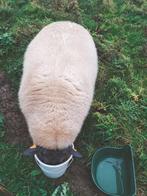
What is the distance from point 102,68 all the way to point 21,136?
7.08 ft

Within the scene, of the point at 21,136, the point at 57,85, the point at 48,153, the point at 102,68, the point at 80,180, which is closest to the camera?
the point at 48,153

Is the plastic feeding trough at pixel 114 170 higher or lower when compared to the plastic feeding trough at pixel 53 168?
lower

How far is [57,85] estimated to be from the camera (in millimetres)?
5746

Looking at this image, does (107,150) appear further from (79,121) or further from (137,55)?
(137,55)

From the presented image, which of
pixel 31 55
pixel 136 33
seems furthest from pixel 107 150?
pixel 136 33

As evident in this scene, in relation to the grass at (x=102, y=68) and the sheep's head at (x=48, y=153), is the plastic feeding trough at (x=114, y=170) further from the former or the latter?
the sheep's head at (x=48, y=153)

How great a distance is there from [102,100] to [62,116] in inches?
73.6

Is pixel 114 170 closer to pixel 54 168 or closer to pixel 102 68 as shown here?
pixel 54 168

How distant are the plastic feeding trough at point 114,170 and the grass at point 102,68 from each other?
19 cm

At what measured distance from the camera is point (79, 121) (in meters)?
5.88

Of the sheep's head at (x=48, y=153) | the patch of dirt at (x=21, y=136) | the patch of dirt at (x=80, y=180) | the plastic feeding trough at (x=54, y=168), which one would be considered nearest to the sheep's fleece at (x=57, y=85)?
the sheep's head at (x=48, y=153)

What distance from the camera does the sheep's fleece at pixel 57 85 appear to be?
549 centimetres

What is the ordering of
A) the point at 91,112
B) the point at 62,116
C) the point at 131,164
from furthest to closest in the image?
the point at 91,112
the point at 131,164
the point at 62,116

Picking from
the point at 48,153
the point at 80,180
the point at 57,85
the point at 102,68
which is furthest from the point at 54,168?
the point at 102,68
